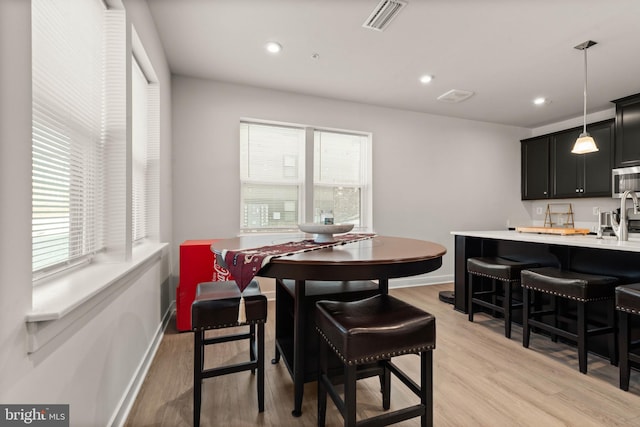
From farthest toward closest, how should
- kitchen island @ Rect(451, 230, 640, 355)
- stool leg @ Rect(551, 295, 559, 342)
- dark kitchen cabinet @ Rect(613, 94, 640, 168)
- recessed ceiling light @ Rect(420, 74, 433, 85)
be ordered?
dark kitchen cabinet @ Rect(613, 94, 640, 168) → recessed ceiling light @ Rect(420, 74, 433, 85) → stool leg @ Rect(551, 295, 559, 342) → kitchen island @ Rect(451, 230, 640, 355)

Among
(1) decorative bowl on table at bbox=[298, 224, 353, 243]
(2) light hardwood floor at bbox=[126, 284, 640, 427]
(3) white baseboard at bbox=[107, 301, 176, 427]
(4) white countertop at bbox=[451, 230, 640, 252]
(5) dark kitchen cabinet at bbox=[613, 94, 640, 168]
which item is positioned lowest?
(2) light hardwood floor at bbox=[126, 284, 640, 427]

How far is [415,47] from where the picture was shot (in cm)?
272

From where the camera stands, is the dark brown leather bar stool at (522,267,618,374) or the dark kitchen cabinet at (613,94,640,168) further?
the dark kitchen cabinet at (613,94,640,168)

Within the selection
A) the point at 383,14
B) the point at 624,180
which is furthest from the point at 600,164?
the point at 383,14

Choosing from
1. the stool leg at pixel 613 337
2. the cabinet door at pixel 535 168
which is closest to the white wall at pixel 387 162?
the cabinet door at pixel 535 168

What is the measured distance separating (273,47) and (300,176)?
160cm

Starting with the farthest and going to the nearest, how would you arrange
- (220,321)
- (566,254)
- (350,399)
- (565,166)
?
(565,166) → (566,254) → (220,321) → (350,399)

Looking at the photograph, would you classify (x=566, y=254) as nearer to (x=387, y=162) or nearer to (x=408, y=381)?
(x=408, y=381)

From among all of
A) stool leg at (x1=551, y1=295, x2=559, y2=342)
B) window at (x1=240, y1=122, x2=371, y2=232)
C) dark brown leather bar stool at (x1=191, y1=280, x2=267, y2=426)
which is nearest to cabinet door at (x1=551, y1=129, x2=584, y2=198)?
stool leg at (x1=551, y1=295, x2=559, y2=342)

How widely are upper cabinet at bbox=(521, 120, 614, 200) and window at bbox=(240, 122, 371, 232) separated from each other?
10.0 ft

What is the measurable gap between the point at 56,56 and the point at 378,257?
1567 millimetres

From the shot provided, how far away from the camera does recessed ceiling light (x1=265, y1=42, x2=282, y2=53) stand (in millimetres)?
2670

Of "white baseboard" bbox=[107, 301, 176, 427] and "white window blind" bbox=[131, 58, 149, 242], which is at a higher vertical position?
"white window blind" bbox=[131, 58, 149, 242]

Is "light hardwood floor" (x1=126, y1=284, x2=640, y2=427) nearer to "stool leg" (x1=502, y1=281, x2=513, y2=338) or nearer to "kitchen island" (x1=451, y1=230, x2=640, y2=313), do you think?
"stool leg" (x1=502, y1=281, x2=513, y2=338)
